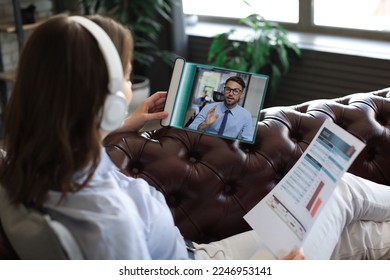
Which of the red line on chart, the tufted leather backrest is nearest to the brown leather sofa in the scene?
the tufted leather backrest

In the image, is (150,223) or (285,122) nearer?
(150,223)

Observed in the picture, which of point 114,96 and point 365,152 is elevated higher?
point 114,96

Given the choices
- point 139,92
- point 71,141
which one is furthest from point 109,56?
point 139,92

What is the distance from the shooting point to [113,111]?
95cm

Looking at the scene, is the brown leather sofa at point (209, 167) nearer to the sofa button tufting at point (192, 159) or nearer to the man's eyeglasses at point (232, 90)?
the sofa button tufting at point (192, 159)

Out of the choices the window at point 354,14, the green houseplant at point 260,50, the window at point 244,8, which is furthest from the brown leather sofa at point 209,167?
the window at point 244,8

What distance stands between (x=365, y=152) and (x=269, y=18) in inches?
87.5

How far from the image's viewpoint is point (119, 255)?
3.14ft

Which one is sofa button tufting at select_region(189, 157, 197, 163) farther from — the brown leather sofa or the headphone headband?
the headphone headband

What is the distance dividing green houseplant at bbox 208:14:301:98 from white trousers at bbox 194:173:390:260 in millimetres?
1767

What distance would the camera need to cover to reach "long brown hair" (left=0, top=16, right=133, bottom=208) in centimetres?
90

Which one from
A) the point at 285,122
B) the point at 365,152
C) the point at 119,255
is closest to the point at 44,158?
the point at 119,255

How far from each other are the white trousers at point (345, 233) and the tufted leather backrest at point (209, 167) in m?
0.10
